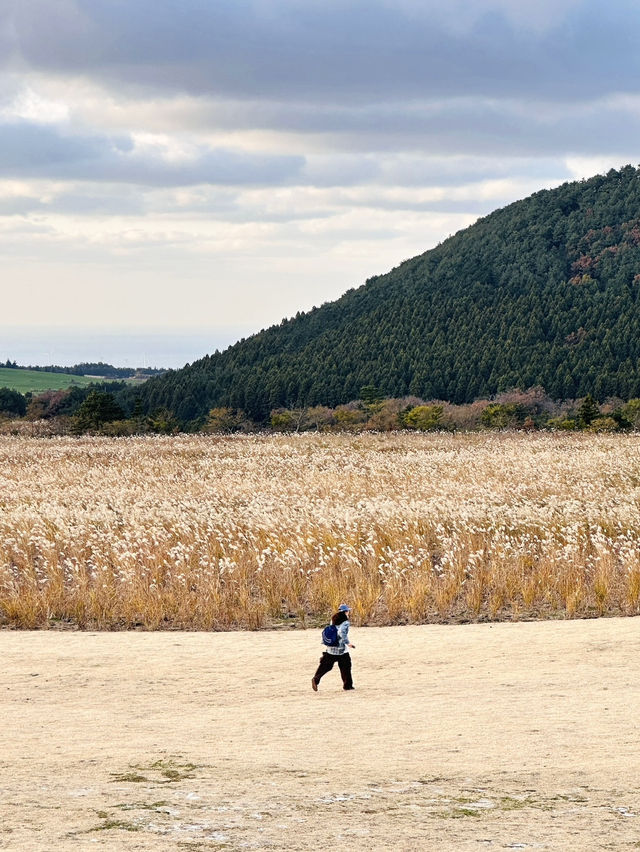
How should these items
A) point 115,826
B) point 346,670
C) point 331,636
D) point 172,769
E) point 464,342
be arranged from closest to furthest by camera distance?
point 115,826 → point 172,769 → point 331,636 → point 346,670 → point 464,342

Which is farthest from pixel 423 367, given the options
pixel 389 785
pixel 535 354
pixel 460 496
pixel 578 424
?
pixel 389 785

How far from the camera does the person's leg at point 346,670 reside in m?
10.7

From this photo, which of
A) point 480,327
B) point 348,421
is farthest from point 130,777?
point 480,327

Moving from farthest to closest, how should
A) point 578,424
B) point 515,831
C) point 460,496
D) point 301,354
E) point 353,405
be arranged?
1. point 301,354
2. point 353,405
3. point 578,424
4. point 460,496
5. point 515,831

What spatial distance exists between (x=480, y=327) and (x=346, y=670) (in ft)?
420

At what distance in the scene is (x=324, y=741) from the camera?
892 cm

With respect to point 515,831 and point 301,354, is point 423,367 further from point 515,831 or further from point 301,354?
point 515,831

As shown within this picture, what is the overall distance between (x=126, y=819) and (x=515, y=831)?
254cm

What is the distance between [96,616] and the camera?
1538cm

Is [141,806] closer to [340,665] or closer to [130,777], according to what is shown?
[130,777]

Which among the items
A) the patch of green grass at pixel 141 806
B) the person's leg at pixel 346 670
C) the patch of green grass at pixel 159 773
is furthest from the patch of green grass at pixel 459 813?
the person's leg at pixel 346 670

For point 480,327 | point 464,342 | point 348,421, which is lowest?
point 348,421

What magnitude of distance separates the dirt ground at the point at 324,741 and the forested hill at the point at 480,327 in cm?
9442

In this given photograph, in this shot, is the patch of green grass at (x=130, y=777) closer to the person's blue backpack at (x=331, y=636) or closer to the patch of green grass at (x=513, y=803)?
the patch of green grass at (x=513, y=803)
